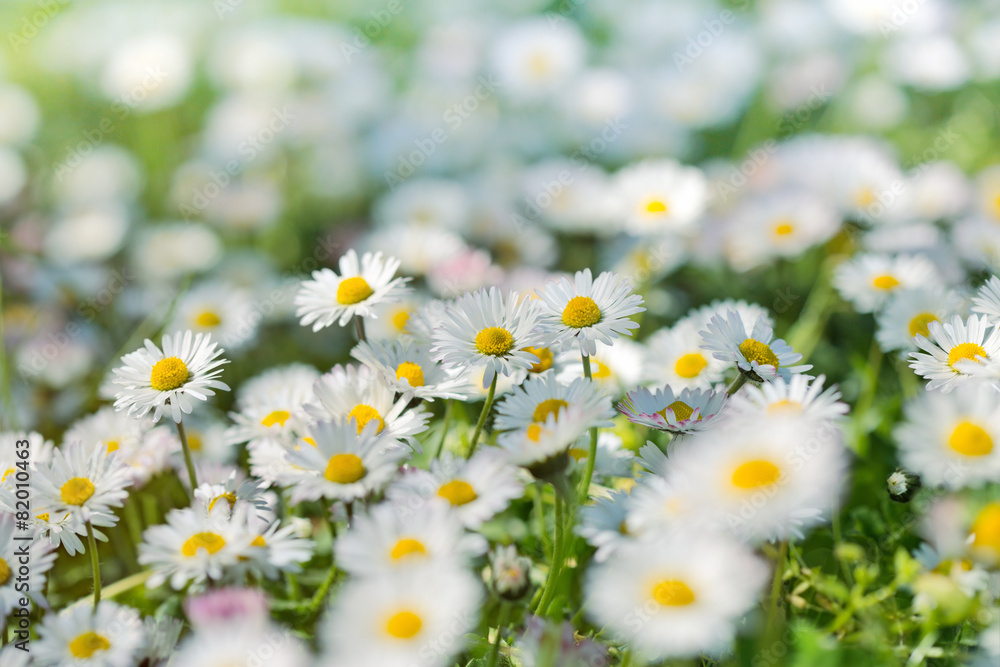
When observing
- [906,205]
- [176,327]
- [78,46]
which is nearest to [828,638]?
[906,205]

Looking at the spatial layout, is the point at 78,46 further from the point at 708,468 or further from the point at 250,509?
the point at 708,468

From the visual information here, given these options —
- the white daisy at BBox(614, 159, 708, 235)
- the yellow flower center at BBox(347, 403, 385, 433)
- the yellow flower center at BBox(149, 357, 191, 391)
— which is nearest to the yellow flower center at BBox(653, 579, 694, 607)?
the yellow flower center at BBox(347, 403, 385, 433)

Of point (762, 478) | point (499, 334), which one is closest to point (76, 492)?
point (499, 334)

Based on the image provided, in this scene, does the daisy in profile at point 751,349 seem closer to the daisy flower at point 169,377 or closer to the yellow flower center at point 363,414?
the yellow flower center at point 363,414

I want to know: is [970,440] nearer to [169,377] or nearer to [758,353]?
[758,353]

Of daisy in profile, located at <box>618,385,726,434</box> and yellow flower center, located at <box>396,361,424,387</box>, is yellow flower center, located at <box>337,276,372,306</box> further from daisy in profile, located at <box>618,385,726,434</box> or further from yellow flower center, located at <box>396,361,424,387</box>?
daisy in profile, located at <box>618,385,726,434</box>

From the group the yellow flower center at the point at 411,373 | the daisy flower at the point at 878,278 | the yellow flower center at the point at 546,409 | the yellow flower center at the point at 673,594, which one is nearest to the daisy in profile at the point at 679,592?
the yellow flower center at the point at 673,594

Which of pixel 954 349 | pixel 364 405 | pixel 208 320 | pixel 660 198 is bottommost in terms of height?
pixel 208 320
